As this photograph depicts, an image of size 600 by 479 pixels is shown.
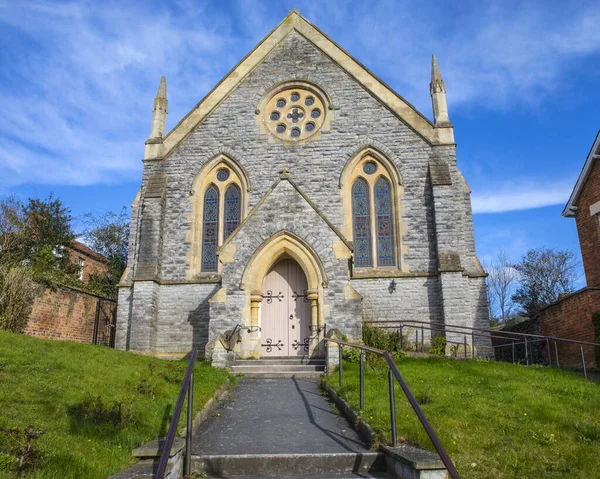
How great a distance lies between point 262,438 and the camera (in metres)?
6.62

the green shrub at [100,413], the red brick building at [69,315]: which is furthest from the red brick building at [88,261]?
the green shrub at [100,413]

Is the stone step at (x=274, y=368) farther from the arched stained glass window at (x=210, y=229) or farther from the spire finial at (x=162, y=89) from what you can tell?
the spire finial at (x=162, y=89)

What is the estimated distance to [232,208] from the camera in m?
17.4

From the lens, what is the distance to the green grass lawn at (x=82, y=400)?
5023mm

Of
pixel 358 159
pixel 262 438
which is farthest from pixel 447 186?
pixel 262 438

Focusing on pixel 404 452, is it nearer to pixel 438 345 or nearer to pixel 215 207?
pixel 438 345

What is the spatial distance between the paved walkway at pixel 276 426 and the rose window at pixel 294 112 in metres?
10.3

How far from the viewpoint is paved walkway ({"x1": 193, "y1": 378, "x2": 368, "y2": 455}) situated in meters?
6.16

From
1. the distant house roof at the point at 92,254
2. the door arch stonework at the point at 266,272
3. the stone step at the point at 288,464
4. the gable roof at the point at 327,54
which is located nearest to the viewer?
the stone step at the point at 288,464

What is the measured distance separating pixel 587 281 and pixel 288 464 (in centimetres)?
1453

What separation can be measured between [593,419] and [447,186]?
10058 millimetres

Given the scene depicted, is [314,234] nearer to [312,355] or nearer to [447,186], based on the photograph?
[312,355]

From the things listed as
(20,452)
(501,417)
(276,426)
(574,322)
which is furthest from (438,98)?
(20,452)

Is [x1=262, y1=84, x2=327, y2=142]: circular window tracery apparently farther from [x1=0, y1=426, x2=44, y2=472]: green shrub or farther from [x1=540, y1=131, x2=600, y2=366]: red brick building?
[x1=0, y1=426, x2=44, y2=472]: green shrub
